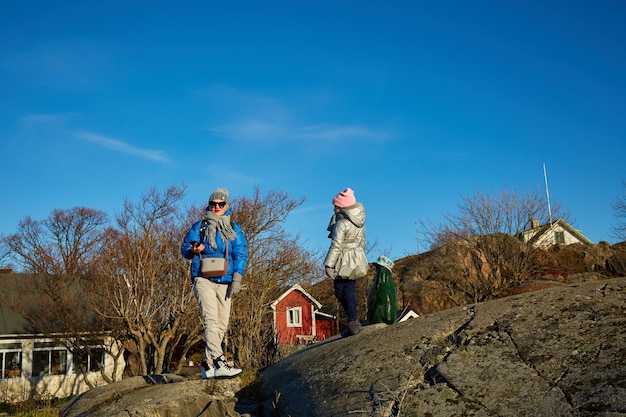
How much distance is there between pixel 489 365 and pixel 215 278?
11.0ft

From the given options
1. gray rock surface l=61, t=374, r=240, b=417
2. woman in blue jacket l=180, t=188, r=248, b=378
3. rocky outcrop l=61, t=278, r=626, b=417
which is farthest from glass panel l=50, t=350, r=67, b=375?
woman in blue jacket l=180, t=188, r=248, b=378

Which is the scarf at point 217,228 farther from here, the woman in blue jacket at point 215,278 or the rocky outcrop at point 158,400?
the rocky outcrop at point 158,400

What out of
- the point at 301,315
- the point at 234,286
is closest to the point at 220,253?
the point at 234,286

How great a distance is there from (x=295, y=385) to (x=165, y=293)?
1381 centimetres

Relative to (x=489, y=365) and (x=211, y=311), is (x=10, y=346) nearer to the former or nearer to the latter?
(x=211, y=311)

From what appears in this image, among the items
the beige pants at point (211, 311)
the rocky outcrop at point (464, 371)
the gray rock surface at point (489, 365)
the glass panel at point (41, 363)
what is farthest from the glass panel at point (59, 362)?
the gray rock surface at point (489, 365)

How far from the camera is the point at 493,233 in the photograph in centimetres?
2902

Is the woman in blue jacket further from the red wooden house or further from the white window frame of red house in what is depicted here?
the white window frame of red house

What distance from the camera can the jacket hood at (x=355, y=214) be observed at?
7078 mm

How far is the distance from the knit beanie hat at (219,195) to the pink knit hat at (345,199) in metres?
1.32

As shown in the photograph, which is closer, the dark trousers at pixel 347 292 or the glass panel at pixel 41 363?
the dark trousers at pixel 347 292

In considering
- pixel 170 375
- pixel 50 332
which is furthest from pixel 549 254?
pixel 170 375

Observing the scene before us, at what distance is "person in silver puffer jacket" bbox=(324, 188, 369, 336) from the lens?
688cm

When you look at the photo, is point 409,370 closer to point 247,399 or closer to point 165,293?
point 247,399
